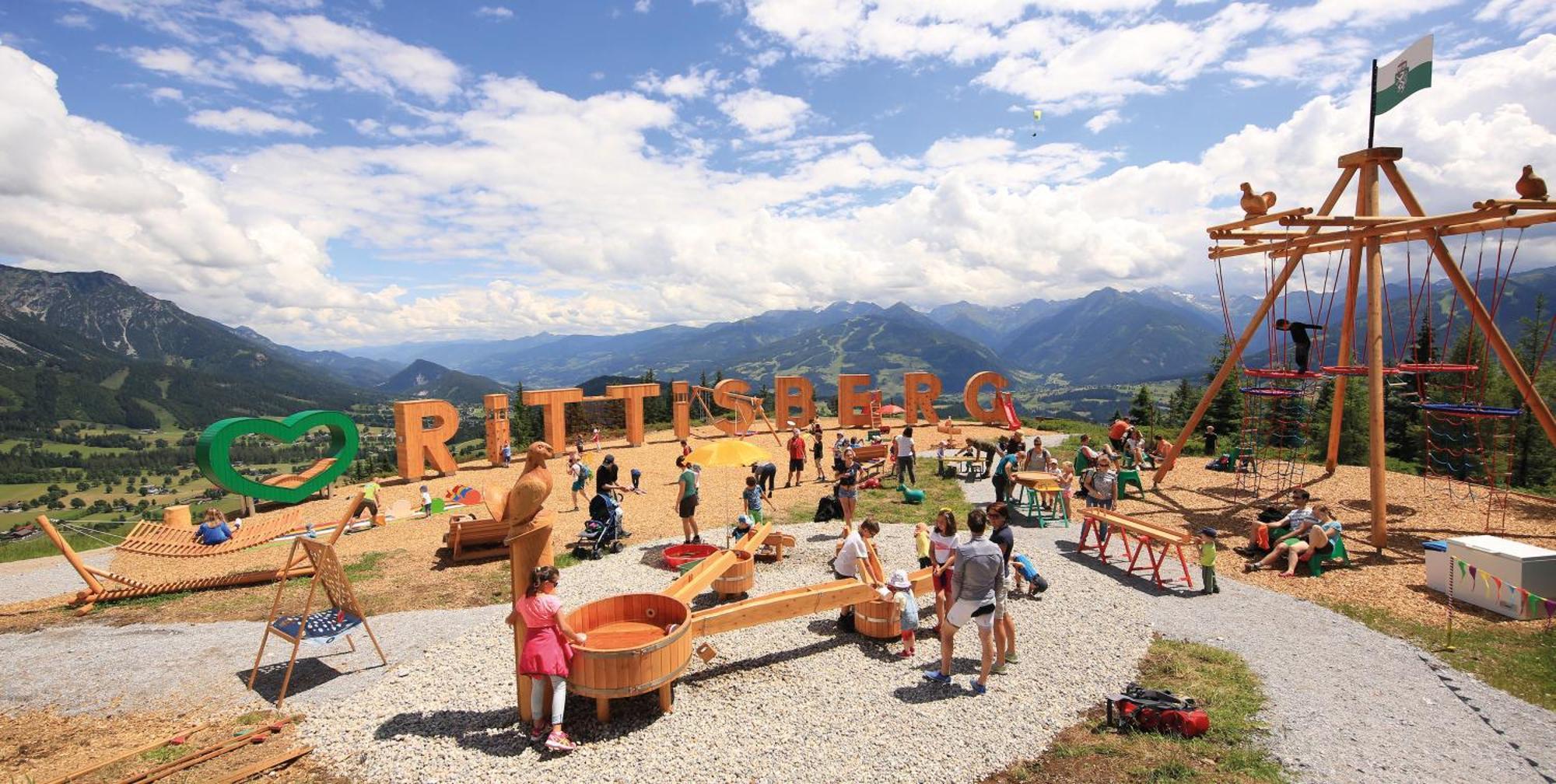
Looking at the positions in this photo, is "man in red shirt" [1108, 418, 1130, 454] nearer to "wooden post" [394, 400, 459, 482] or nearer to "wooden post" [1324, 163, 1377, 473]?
"wooden post" [1324, 163, 1377, 473]

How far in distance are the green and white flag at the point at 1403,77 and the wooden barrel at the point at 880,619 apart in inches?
547

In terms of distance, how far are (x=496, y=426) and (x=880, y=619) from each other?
20.3 metres

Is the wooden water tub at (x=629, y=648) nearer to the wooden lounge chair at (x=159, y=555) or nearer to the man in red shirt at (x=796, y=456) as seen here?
the wooden lounge chair at (x=159, y=555)

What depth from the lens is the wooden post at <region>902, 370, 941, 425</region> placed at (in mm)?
31656

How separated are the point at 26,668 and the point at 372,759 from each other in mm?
6310

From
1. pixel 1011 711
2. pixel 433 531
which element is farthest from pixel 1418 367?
pixel 433 531

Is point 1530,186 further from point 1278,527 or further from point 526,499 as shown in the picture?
point 526,499

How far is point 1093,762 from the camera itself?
5758mm

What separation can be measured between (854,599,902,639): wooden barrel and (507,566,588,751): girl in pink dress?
382cm

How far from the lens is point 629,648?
6.46 metres

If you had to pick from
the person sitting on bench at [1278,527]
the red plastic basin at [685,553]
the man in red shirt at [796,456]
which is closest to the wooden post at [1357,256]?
the person sitting on bench at [1278,527]

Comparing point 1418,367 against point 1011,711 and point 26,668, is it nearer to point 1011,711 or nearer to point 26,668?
point 1011,711

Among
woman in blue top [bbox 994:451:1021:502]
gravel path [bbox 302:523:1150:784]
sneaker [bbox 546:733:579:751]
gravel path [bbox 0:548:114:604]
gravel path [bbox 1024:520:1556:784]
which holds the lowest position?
gravel path [bbox 0:548:114:604]

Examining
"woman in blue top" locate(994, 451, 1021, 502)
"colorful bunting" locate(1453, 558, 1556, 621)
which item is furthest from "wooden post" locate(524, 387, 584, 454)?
"colorful bunting" locate(1453, 558, 1556, 621)
